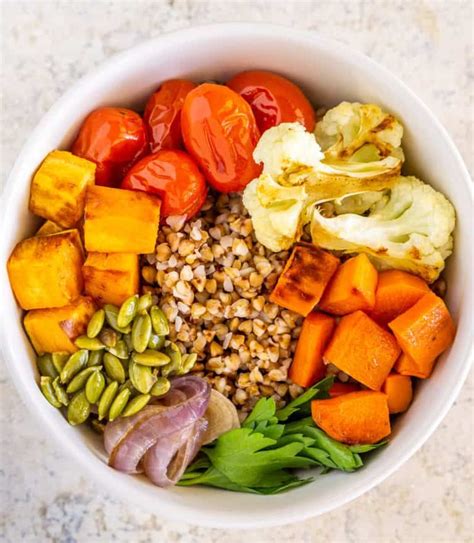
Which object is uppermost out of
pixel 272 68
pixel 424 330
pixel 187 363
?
pixel 272 68

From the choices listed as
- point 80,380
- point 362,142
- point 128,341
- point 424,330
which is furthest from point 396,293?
point 80,380

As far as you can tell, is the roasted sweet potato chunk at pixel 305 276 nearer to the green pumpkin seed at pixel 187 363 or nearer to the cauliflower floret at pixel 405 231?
the cauliflower floret at pixel 405 231

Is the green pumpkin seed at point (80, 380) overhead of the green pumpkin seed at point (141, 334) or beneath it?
beneath

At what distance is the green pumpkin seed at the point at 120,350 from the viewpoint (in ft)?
5.82

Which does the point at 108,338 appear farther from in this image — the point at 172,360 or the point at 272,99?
the point at 272,99

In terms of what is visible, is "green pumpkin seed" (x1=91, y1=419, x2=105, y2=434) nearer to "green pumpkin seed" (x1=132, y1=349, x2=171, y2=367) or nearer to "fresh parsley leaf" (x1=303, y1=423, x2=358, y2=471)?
"green pumpkin seed" (x1=132, y1=349, x2=171, y2=367)

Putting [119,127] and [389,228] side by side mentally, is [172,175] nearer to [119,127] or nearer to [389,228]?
[119,127]

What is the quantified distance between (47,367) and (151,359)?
20 centimetres

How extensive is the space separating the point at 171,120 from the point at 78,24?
1.38ft

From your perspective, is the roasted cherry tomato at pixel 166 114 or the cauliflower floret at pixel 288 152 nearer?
the cauliflower floret at pixel 288 152

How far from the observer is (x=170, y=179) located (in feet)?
5.84

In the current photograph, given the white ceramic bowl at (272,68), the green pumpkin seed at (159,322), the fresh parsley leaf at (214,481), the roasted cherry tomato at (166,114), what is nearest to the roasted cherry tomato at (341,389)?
the white ceramic bowl at (272,68)

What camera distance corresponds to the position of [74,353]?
176 centimetres

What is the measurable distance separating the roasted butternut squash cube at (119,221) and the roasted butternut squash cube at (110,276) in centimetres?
2
